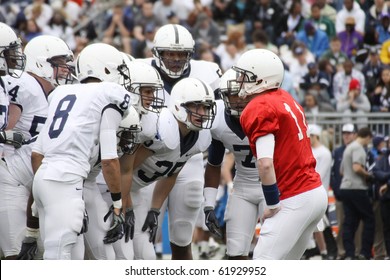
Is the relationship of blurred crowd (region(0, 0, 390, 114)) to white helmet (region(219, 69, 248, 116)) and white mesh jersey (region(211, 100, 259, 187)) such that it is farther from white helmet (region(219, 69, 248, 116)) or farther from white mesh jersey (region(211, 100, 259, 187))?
white helmet (region(219, 69, 248, 116))

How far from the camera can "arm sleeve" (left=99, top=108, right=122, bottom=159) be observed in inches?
290

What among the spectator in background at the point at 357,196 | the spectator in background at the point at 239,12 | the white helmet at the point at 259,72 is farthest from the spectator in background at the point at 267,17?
the white helmet at the point at 259,72

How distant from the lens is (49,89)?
867cm

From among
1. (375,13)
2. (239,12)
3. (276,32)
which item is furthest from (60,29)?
(375,13)

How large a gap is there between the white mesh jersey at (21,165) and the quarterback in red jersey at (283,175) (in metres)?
2.03

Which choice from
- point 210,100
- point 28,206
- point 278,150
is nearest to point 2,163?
point 28,206

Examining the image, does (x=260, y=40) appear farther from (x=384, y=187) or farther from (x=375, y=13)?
(x=384, y=187)

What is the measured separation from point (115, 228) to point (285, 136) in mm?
1425

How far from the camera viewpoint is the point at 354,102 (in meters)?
14.4

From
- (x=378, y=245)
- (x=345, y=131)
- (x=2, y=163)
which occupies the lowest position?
(x=378, y=245)

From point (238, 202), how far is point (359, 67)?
7.30 m

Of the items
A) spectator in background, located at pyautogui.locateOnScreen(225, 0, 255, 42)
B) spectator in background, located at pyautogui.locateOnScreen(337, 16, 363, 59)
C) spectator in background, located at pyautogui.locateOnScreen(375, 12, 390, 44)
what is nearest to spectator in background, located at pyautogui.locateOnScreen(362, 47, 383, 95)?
spectator in background, located at pyautogui.locateOnScreen(375, 12, 390, 44)

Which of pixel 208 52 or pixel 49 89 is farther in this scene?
pixel 208 52

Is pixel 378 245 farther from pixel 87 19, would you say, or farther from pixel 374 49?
pixel 87 19
